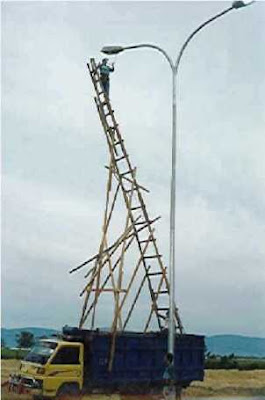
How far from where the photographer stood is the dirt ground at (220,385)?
1548 cm

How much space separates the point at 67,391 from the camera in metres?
14.6

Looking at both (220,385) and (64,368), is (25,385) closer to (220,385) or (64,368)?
(64,368)

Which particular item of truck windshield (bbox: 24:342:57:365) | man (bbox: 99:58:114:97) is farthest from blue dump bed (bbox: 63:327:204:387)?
man (bbox: 99:58:114:97)

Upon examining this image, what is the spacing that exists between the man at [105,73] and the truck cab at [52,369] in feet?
16.9

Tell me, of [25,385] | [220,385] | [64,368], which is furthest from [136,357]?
[220,385]

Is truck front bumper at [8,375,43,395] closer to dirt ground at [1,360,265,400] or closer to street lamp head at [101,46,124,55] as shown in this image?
dirt ground at [1,360,265,400]

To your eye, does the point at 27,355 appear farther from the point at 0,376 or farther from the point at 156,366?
the point at 156,366

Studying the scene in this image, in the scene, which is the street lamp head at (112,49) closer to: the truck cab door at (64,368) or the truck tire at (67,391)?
the truck cab door at (64,368)

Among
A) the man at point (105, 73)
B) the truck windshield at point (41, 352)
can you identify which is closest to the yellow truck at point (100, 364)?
the truck windshield at point (41, 352)

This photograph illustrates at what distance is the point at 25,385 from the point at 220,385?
16.6 feet

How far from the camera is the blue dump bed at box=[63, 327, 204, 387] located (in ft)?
49.6

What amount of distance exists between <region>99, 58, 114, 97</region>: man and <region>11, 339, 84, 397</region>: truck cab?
16.9 feet

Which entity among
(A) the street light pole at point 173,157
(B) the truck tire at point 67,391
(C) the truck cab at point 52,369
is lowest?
(B) the truck tire at point 67,391

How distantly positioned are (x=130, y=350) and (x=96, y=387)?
0.95 metres
